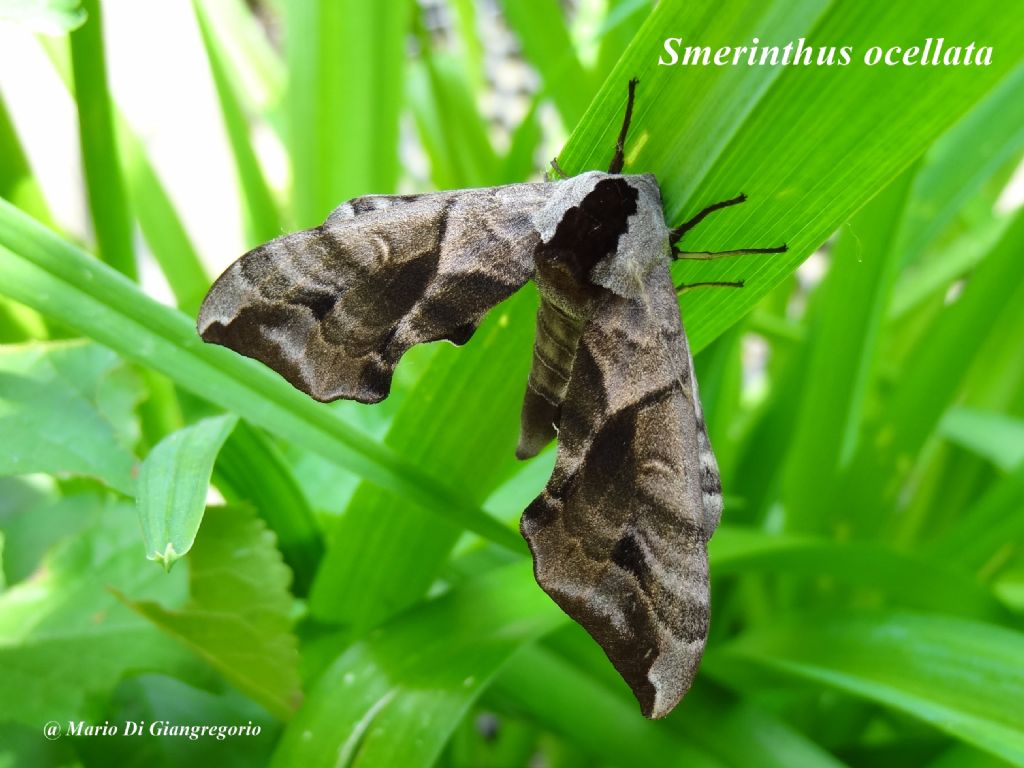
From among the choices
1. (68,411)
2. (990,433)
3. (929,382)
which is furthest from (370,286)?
(990,433)

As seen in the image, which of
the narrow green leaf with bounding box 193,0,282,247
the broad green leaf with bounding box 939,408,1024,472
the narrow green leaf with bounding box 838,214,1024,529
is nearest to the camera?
the narrow green leaf with bounding box 838,214,1024,529

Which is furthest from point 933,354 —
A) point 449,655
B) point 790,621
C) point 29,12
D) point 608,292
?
point 29,12

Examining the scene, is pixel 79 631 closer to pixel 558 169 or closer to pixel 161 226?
pixel 558 169

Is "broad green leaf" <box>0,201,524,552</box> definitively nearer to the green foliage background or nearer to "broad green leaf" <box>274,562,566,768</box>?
the green foliage background

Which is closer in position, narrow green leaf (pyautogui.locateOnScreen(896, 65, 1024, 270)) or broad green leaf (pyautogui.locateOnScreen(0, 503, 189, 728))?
broad green leaf (pyautogui.locateOnScreen(0, 503, 189, 728))

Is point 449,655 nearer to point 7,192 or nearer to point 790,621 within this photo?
point 790,621

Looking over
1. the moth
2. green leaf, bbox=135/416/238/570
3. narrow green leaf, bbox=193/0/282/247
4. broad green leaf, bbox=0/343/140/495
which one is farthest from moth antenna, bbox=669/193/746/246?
narrow green leaf, bbox=193/0/282/247

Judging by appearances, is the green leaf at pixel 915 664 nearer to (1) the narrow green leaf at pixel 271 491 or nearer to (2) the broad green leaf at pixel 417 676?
(2) the broad green leaf at pixel 417 676
